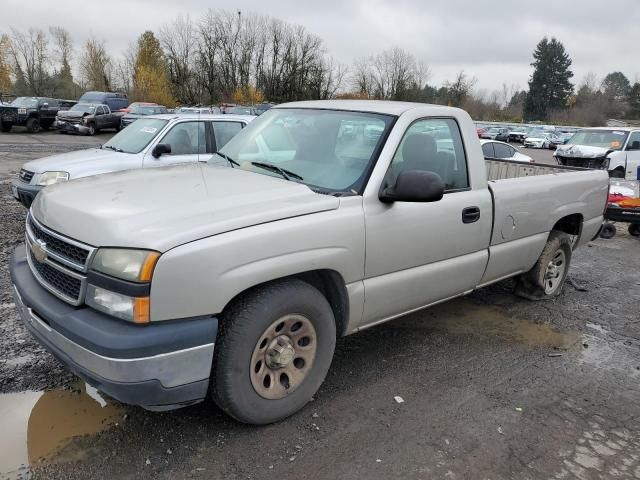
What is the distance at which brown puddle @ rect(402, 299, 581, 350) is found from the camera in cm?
452

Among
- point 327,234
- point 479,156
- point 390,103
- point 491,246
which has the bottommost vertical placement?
point 491,246

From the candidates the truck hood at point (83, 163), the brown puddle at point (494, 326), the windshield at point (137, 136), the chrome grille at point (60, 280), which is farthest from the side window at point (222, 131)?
the chrome grille at point (60, 280)

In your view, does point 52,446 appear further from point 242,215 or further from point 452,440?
point 452,440

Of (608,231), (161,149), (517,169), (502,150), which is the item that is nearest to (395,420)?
(517,169)

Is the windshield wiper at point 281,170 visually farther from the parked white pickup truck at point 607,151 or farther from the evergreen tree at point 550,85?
the evergreen tree at point 550,85

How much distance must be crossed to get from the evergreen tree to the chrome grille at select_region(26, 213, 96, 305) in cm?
8855

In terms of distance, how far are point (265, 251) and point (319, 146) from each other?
124 cm

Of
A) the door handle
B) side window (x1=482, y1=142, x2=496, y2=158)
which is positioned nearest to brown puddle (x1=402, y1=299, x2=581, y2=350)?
the door handle

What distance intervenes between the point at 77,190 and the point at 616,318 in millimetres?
4892

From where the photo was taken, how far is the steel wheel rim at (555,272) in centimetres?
534

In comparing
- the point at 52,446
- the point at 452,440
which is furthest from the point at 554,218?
the point at 52,446

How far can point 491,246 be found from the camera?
421 centimetres

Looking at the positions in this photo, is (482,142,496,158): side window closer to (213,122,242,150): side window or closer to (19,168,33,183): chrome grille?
(213,122,242,150): side window

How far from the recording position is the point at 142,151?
25.2 ft
